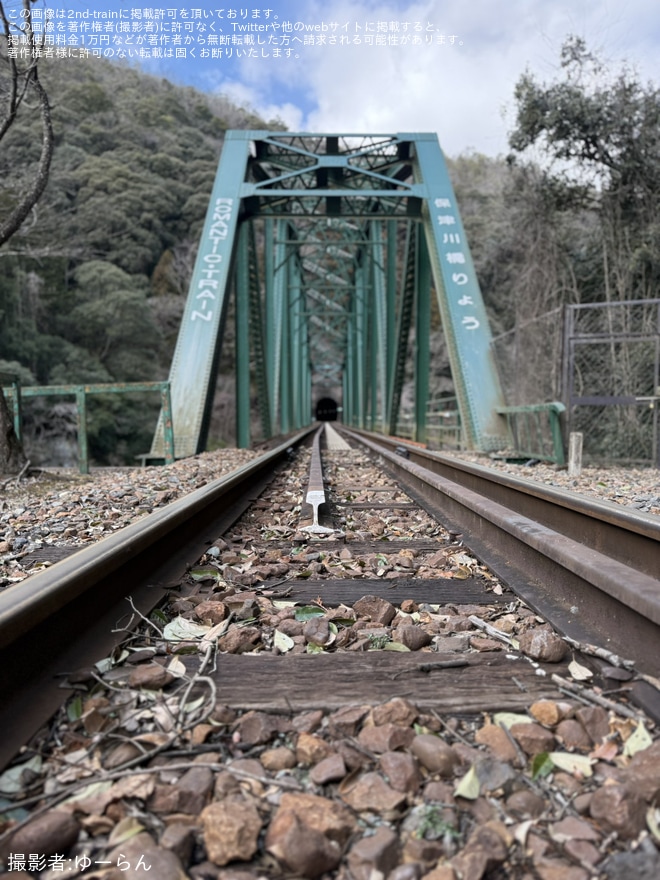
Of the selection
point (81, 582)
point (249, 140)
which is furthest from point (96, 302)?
point (81, 582)

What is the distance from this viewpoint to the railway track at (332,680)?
0.81 meters

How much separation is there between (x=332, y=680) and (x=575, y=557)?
744mm

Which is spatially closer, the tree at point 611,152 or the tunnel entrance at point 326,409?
the tree at point 611,152

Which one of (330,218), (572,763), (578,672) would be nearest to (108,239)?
(330,218)

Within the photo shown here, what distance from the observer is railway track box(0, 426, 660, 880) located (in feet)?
2.64

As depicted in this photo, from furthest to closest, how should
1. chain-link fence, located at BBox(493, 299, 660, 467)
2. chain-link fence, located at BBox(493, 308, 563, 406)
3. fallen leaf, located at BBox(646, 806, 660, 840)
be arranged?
chain-link fence, located at BBox(493, 308, 563, 406)
chain-link fence, located at BBox(493, 299, 660, 467)
fallen leaf, located at BBox(646, 806, 660, 840)

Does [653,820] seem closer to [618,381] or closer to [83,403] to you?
[83,403]

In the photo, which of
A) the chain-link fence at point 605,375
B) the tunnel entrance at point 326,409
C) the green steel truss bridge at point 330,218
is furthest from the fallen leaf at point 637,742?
the tunnel entrance at point 326,409

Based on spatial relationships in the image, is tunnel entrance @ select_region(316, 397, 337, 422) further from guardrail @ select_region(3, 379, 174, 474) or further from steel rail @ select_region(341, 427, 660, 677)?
steel rail @ select_region(341, 427, 660, 677)

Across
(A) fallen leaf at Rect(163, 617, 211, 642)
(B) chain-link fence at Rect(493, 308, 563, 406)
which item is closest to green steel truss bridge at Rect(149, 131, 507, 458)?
(B) chain-link fence at Rect(493, 308, 563, 406)

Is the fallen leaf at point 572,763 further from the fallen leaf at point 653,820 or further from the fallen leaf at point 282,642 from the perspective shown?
the fallen leaf at point 282,642

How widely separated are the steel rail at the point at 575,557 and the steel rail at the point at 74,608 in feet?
3.66

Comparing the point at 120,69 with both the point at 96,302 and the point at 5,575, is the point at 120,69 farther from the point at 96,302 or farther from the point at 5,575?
the point at 5,575

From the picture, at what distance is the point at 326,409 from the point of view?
6981 cm
